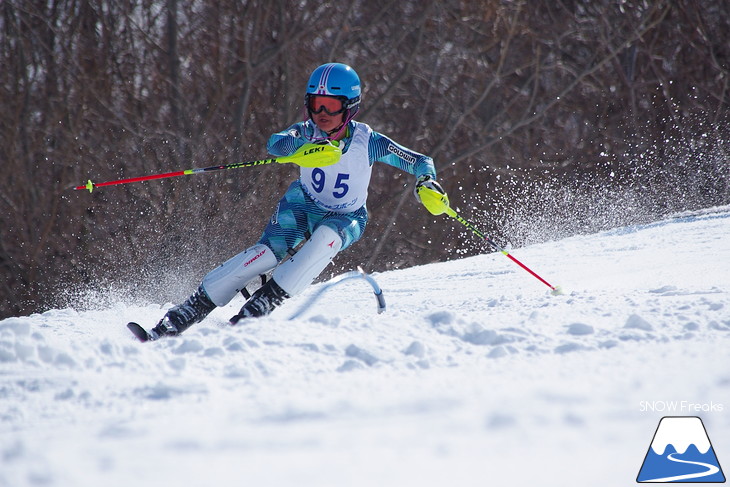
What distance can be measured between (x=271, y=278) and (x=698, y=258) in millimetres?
2833

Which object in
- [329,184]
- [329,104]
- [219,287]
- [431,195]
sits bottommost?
[219,287]

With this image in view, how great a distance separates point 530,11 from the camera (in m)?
16.8

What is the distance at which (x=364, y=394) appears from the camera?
2.33 metres

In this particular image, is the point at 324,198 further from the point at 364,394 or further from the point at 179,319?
the point at 364,394

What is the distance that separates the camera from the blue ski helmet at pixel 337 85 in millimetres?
3998

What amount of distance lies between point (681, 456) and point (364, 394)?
83cm

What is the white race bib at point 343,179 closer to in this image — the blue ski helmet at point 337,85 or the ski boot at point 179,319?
the blue ski helmet at point 337,85

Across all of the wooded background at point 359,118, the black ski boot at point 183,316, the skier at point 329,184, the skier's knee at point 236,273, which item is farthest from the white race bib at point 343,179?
the wooded background at point 359,118

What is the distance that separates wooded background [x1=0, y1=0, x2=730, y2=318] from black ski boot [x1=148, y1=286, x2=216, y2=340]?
505 cm

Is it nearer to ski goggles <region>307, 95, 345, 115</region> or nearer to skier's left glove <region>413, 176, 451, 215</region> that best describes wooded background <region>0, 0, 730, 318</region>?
skier's left glove <region>413, 176, 451, 215</region>

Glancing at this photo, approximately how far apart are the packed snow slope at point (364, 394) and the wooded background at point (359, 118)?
18.9 ft

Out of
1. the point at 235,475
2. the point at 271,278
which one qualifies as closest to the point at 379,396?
the point at 235,475

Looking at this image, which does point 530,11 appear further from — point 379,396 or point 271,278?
point 379,396

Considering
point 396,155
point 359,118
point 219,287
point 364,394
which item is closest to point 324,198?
point 396,155
